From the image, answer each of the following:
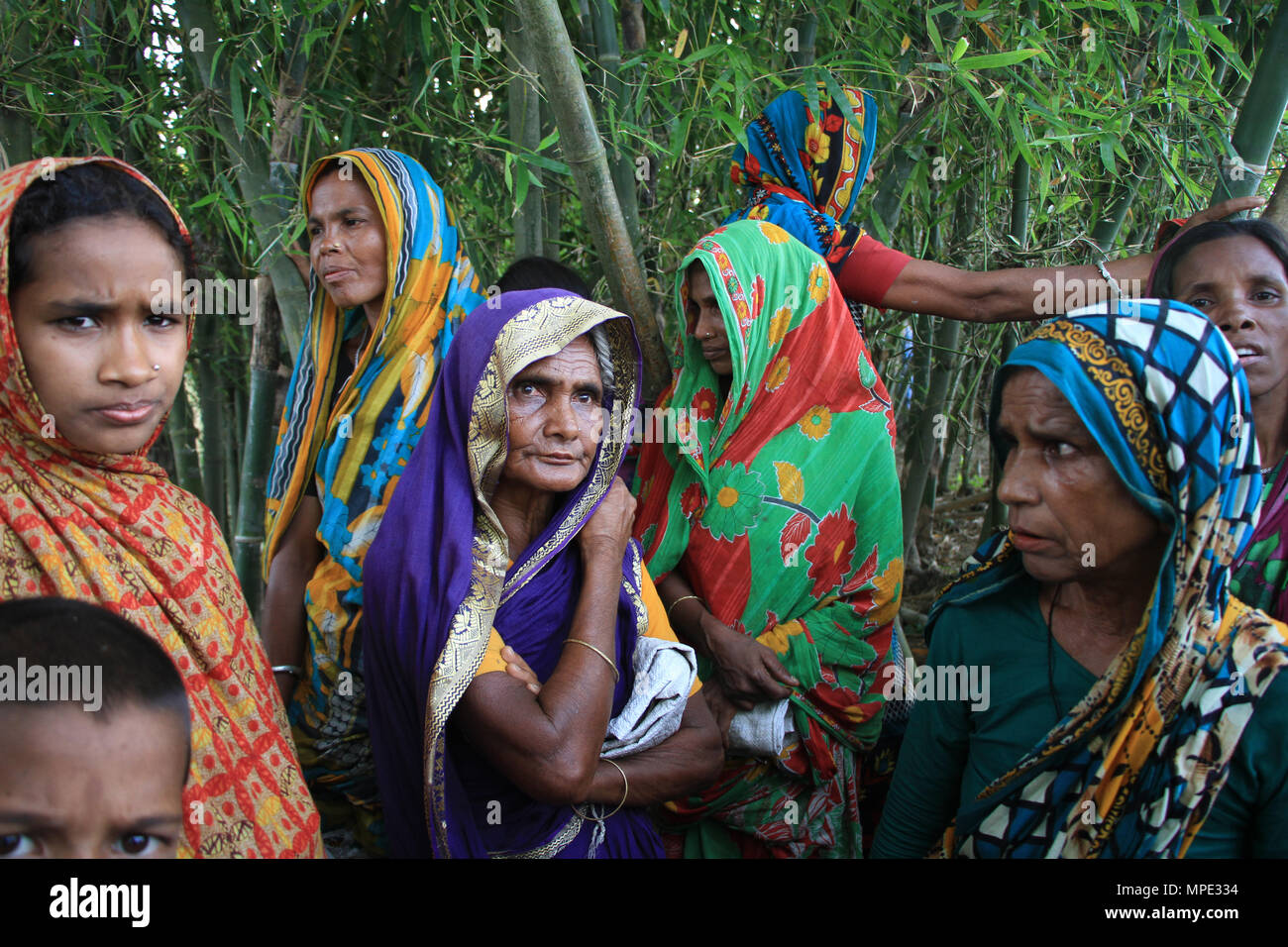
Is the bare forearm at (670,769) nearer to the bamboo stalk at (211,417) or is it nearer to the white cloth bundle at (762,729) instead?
the white cloth bundle at (762,729)

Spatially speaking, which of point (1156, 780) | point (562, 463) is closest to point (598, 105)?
point (562, 463)

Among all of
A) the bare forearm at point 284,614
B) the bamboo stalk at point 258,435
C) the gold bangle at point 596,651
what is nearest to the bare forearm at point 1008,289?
the gold bangle at point 596,651

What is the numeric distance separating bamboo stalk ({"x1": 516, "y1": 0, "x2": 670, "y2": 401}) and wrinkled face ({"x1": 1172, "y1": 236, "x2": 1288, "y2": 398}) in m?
1.27

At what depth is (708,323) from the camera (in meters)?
2.44

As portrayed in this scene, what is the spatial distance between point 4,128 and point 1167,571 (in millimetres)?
3358

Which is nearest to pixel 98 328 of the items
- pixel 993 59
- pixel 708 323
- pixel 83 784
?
pixel 83 784

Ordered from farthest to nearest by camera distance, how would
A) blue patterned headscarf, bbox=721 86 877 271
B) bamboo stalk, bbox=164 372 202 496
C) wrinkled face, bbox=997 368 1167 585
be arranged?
bamboo stalk, bbox=164 372 202 496 → blue patterned headscarf, bbox=721 86 877 271 → wrinkled face, bbox=997 368 1167 585

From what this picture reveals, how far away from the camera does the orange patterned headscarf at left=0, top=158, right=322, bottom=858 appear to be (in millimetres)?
1360

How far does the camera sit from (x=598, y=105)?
3.13 m

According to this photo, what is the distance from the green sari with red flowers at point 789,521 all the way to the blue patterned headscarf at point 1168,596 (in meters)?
0.81

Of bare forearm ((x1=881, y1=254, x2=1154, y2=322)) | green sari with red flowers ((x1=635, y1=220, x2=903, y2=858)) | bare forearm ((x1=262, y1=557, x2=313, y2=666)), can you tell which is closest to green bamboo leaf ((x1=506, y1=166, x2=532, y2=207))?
green sari with red flowers ((x1=635, y1=220, x2=903, y2=858))

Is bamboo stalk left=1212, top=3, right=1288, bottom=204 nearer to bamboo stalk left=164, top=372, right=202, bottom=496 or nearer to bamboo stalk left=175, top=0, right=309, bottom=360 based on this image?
bamboo stalk left=175, top=0, right=309, bottom=360

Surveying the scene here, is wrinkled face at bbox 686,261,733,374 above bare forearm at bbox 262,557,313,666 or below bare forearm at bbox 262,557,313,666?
above

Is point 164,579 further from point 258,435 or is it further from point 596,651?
point 258,435
